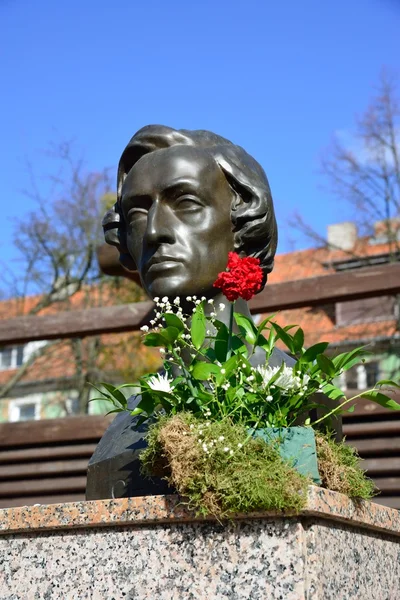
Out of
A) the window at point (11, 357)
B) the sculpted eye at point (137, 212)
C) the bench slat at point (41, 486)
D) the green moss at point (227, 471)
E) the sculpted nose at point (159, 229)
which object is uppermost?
the window at point (11, 357)

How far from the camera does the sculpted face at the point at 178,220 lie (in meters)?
3.76

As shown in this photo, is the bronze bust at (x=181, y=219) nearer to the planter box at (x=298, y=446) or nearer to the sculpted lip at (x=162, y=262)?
the sculpted lip at (x=162, y=262)

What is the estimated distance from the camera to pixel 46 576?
299cm

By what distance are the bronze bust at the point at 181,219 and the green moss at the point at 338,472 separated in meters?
0.73

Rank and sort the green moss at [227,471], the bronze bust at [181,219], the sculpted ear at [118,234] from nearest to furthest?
the green moss at [227,471] → the bronze bust at [181,219] → the sculpted ear at [118,234]

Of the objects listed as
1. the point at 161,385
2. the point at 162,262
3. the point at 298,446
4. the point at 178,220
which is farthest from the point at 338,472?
the point at 178,220

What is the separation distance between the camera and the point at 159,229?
3773mm

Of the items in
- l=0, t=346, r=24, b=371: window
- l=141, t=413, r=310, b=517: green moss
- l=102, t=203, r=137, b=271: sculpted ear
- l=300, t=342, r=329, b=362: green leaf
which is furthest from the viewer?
l=0, t=346, r=24, b=371: window

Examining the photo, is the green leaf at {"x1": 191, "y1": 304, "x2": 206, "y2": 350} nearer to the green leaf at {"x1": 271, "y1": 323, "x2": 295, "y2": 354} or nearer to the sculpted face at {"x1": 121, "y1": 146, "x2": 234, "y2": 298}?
the green leaf at {"x1": 271, "y1": 323, "x2": 295, "y2": 354}

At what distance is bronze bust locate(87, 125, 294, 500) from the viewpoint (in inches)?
147

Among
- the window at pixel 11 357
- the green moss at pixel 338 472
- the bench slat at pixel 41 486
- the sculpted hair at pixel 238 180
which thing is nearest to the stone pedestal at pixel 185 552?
the green moss at pixel 338 472

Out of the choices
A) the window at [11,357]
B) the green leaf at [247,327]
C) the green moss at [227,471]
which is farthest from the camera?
the window at [11,357]

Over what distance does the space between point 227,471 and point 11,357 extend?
28.7 meters

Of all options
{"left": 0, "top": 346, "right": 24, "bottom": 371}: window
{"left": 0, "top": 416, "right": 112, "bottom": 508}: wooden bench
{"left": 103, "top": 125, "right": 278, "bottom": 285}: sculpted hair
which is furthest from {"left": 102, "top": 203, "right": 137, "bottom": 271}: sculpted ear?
{"left": 0, "top": 346, "right": 24, "bottom": 371}: window
